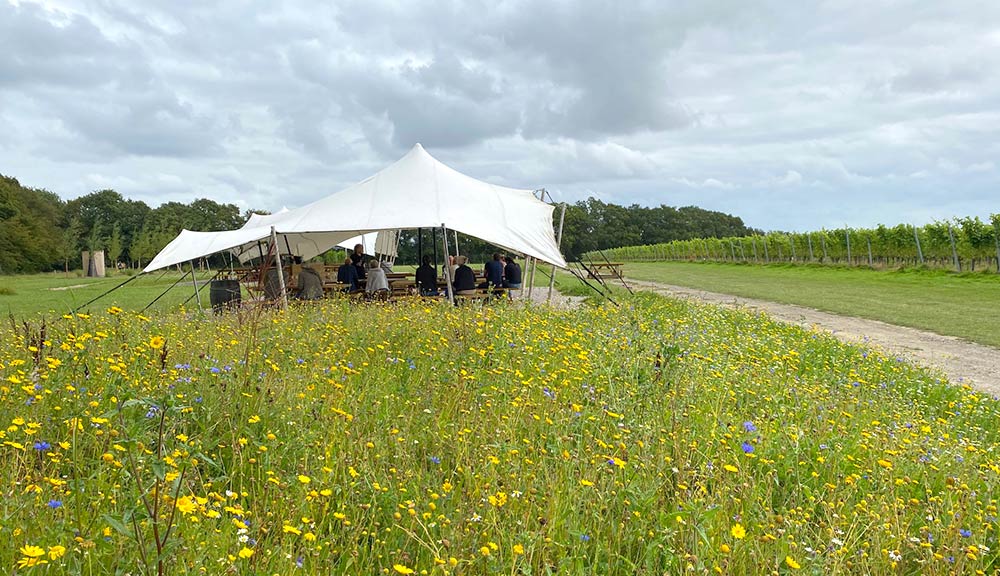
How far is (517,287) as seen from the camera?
17438 millimetres

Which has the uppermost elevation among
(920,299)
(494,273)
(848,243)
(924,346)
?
(848,243)

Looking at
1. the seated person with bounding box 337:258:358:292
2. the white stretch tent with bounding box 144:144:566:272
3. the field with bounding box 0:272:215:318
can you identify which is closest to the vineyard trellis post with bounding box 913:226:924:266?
the white stretch tent with bounding box 144:144:566:272

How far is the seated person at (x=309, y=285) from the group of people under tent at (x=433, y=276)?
0.99m

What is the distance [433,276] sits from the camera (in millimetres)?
16734

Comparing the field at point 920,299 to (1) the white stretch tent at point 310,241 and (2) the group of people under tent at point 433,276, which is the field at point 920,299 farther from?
(1) the white stretch tent at point 310,241

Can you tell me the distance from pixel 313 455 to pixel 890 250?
38.6 meters

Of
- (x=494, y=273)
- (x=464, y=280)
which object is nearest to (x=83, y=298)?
(x=494, y=273)

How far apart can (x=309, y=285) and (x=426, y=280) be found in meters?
2.81

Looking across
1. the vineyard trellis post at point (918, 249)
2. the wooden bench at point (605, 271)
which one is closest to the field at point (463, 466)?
the wooden bench at point (605, 271)

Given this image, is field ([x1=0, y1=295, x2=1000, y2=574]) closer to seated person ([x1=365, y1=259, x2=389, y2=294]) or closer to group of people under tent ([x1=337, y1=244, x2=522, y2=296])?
Answer: seated person ([x1=365, y1=259, x2=389, y2=294])

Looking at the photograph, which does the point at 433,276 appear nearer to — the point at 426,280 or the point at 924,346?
the point at 426,280

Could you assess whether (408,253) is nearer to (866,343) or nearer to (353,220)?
(353,220)

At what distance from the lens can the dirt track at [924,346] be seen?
30.1 ft

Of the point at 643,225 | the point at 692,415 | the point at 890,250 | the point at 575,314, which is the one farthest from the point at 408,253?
the point at 643,225
